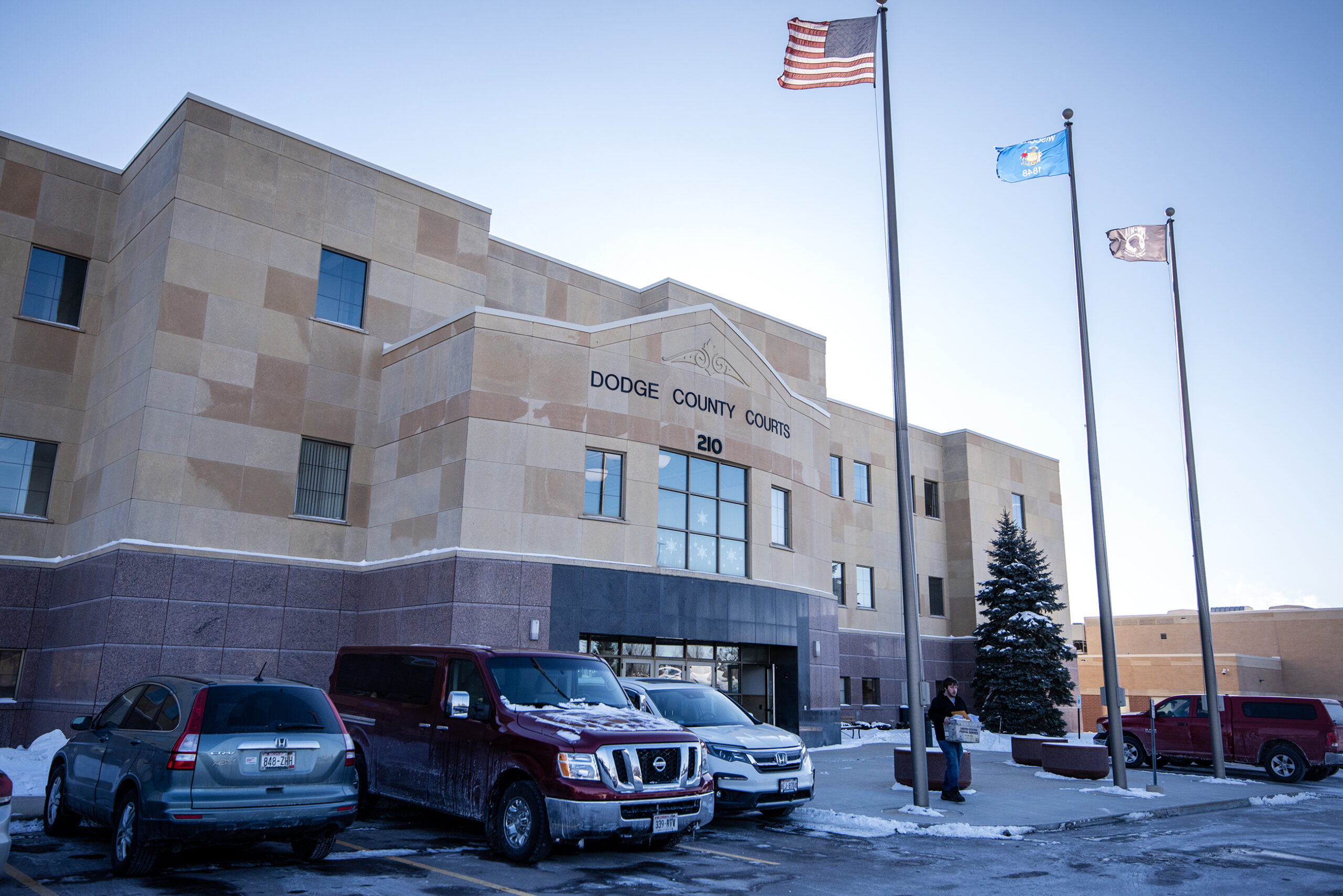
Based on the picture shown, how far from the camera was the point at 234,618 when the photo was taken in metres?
20.4

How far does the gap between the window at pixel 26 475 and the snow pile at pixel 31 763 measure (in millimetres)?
5254

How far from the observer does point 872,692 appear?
35.8 metres

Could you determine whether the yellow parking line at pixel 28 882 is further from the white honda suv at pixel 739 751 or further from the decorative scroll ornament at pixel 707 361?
the decorative scroll ornament at pixel 707 361

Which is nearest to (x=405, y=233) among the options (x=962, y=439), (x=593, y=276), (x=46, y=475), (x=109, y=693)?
(x=593, y=276)

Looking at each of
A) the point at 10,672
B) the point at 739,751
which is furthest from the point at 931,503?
the point at 10,672

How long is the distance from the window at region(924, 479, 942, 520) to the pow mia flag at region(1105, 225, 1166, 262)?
18.6 m

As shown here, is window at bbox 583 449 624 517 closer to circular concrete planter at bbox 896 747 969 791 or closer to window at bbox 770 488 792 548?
window at bbox 770 488 792 548

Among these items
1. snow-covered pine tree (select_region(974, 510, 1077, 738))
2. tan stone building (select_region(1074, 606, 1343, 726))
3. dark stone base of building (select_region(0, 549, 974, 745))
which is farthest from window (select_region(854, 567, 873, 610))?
tan stone building (select_region(1074, 606, 1343, 726))

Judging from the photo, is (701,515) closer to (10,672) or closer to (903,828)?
(903,828)

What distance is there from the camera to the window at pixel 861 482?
37281 millimetres

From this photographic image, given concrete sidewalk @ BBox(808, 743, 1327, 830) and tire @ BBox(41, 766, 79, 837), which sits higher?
tire @ BBox(41, 766, 79, 837)

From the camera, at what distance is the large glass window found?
36375 millimetres

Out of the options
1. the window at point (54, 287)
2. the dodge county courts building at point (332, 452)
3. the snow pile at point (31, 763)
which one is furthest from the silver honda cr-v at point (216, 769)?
the window at point (54, 287)

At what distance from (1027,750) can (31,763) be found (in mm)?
19605
